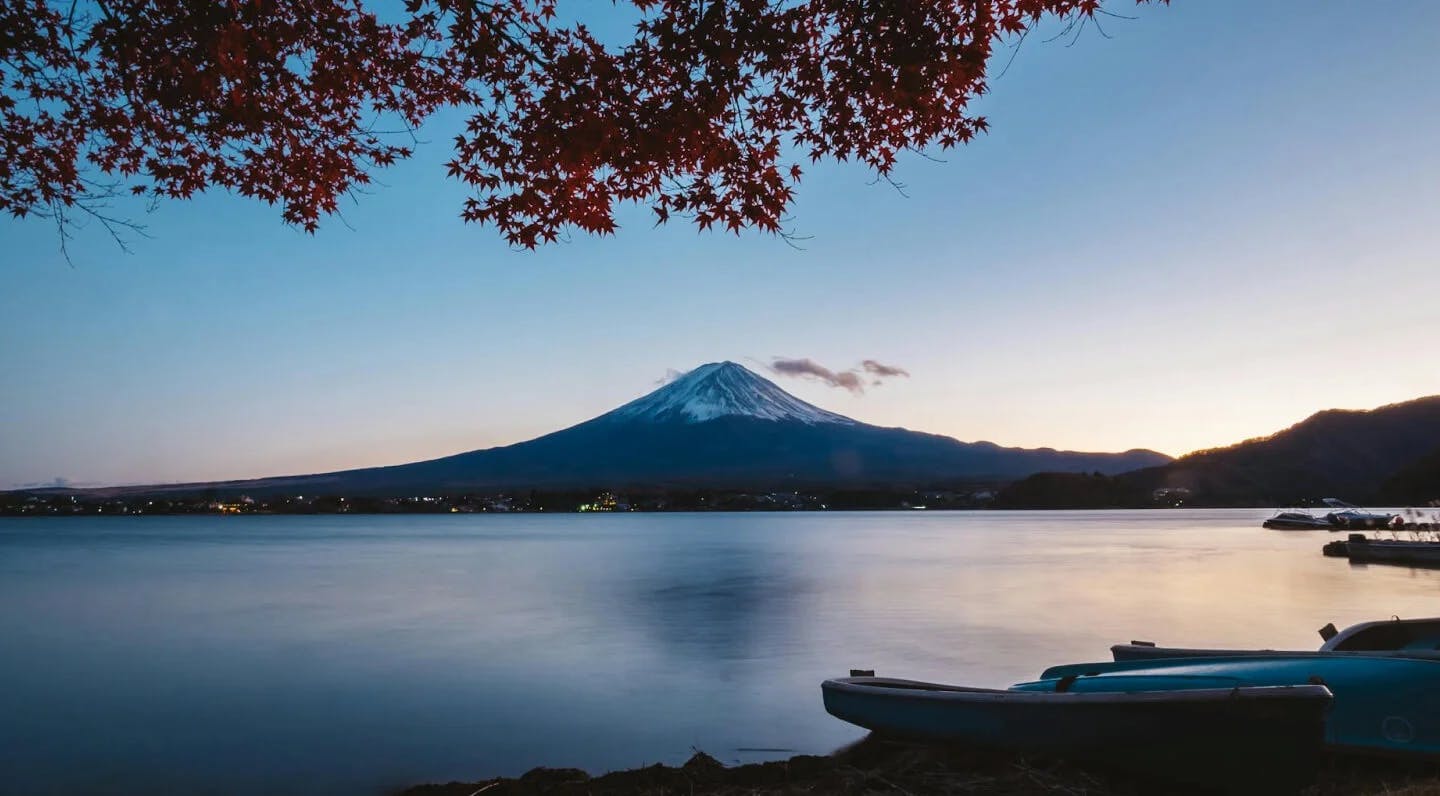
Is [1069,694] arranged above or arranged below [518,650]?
above

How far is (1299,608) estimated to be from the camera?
2014 cm

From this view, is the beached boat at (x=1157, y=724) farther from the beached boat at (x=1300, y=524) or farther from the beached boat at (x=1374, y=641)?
the beached boat at (x=1300, y=524)

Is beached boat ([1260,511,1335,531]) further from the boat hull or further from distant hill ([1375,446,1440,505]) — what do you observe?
the boat hull

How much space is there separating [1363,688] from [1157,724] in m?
1.78

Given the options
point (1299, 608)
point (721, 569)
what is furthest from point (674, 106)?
point (721, 569)

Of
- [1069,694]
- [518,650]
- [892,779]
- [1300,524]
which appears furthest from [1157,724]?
[1300,524]

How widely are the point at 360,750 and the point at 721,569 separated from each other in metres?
28.8

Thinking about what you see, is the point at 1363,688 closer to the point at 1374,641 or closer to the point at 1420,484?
the point at 1374,641

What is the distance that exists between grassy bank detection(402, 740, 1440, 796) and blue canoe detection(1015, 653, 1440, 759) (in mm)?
192

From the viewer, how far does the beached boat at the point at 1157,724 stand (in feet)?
16.3

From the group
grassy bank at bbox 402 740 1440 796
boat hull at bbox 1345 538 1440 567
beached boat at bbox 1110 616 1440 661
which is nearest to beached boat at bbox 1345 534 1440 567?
boat hull at bbox 1345 538 1440 567

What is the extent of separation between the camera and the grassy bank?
5422mm

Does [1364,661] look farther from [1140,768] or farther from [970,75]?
[970,75]

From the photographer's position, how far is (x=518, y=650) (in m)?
16.0
